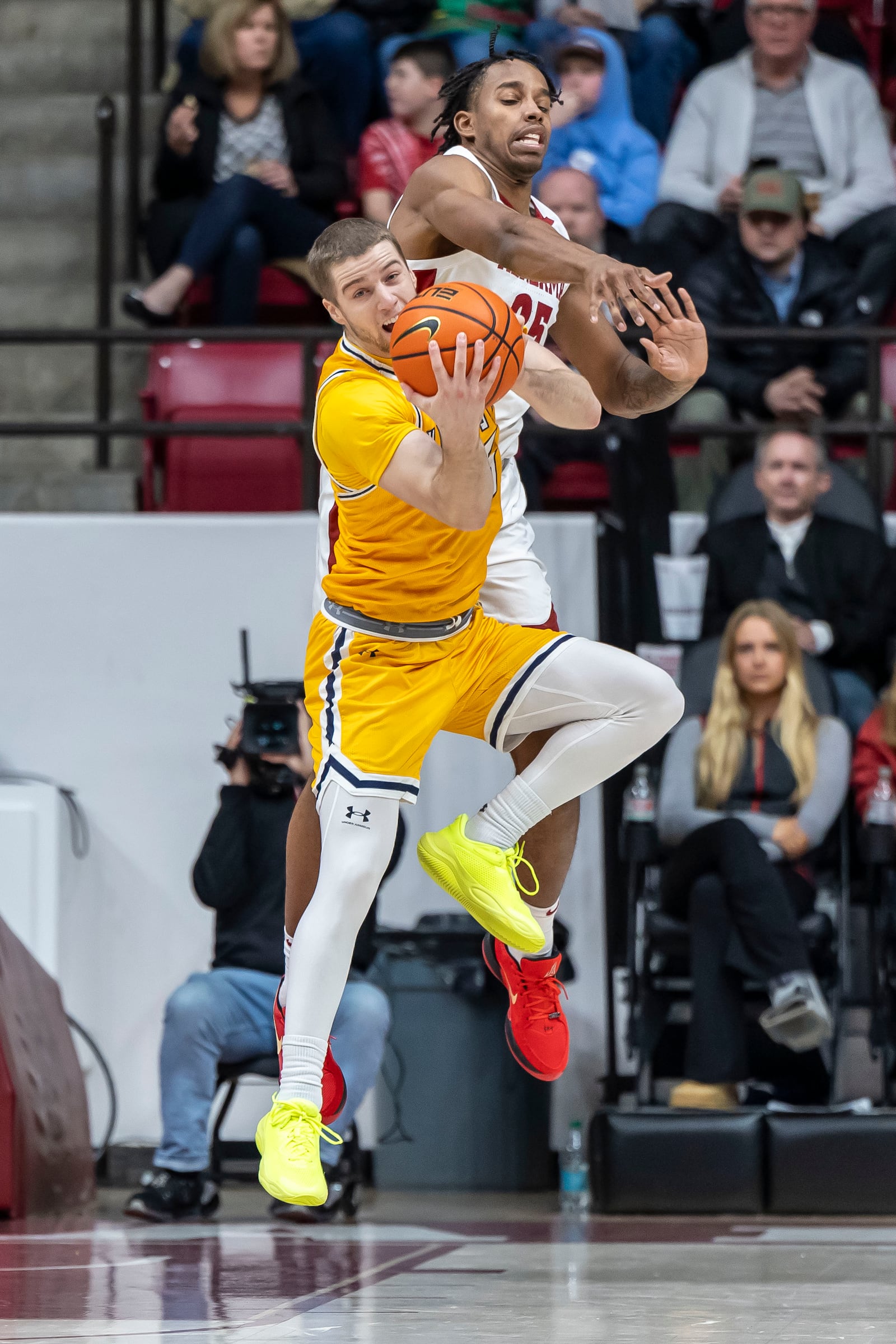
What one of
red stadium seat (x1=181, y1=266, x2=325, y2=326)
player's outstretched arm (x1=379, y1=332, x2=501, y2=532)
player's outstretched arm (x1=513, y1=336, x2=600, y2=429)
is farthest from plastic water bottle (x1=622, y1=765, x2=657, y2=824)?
red stadium seat (x1=181, y1=266, x2=325, y2=326)

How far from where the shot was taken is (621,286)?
3.34 meters

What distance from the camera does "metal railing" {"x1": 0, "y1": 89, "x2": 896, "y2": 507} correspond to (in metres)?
6.98

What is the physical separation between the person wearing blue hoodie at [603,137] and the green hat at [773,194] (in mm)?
643

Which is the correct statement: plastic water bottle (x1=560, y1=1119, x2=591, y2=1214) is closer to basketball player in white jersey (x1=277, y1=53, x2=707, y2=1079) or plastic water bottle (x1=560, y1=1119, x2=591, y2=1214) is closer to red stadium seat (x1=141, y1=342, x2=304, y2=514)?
basketball player in white jersey (x1=277, y1=53, x2=707, y2=1079)

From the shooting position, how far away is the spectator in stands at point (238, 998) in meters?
5.62

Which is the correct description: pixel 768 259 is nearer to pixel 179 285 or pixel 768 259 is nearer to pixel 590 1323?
pixel 179 285

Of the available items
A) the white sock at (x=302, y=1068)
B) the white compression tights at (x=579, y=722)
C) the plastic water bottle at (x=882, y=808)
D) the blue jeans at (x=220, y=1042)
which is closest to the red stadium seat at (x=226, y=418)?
the blue jeans at (x=220, y=1042)

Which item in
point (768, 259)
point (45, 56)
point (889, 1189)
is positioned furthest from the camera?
point (45, 56)

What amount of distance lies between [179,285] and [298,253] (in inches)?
21.7

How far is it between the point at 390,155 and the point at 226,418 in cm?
140

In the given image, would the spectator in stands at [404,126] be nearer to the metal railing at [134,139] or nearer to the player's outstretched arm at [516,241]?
the metal railing at [134,139]

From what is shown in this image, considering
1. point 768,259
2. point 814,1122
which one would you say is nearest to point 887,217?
point 768,259

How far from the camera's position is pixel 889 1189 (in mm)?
5668

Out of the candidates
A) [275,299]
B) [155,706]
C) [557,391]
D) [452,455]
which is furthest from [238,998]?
[275,299]
